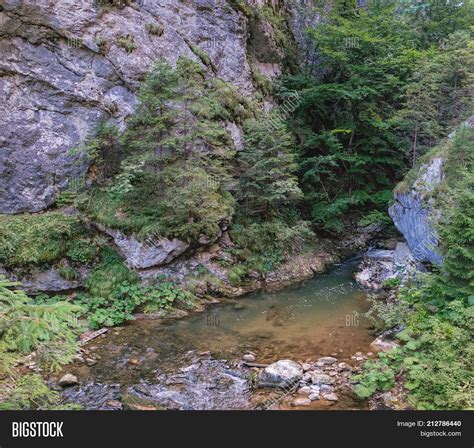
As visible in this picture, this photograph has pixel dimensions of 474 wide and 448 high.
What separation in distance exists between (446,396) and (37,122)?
11900 mm

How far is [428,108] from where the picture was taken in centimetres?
1253

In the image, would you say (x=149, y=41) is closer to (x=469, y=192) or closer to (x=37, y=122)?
(x=37, y=122)

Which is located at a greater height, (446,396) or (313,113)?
(313,113)

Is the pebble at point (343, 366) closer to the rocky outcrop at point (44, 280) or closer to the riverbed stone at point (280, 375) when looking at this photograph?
the riverbed stone at point (280, 375)

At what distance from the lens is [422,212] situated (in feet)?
30.1

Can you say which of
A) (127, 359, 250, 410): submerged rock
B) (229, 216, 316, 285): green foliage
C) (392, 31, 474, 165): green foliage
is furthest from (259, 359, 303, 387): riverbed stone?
(392, 31, 474, 165): green foliage

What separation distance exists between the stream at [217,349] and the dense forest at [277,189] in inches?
31.2

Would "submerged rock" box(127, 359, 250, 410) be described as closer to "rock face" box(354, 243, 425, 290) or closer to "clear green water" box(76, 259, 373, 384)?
"clear green water" box(76, 259, 373, 384)

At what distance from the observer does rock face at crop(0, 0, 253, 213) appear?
10430mm

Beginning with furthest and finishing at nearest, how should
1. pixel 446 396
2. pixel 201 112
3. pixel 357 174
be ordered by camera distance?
1. pixel 357 174
2. pixel 201 112
3. pixel 446 396

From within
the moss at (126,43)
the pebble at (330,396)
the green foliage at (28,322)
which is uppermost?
the moss at (126,43)

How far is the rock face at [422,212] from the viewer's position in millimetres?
8190

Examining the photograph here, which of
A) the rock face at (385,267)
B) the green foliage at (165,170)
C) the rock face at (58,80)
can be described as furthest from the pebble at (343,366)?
the rock face at (58,80)

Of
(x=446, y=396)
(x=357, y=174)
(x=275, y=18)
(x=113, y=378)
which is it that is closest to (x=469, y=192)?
(x=446, y=396)
